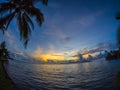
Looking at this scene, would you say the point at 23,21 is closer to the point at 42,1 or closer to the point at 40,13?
the point at 40,13

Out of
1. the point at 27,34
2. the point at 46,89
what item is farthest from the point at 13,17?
the point at 46,89

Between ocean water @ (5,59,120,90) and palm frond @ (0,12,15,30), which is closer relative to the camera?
palm frond @ (0,12,15,30)

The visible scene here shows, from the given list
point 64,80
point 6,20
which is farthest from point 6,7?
point 64,80

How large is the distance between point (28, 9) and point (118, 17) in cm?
1445

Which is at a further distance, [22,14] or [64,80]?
[64,80]

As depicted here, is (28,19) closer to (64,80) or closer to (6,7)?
(6,7)

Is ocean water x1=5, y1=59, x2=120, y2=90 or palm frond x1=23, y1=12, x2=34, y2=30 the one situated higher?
palm frond x1=23, y1=12, x2=34, y2=30

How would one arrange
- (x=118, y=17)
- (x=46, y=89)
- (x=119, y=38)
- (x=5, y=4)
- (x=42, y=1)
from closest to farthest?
(x=119, y=38) < (x=118, y=17) < (x=42, y=1) < (x=5, y=4) < (x=46, y=89)

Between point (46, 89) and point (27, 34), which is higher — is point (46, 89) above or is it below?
below

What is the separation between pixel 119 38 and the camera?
30.0 ft

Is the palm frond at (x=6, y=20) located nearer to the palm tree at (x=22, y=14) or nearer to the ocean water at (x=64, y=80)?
the palm tree at (x=22, y=14)

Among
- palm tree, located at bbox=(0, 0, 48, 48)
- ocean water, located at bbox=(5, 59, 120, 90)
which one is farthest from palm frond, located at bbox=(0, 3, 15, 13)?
ocean water, located at bbox=(5, 59, 120, 90)

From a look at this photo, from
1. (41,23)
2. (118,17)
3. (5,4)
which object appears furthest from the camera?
(41,23)

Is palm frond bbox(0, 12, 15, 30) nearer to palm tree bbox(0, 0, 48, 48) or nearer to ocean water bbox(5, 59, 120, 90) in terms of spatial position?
palm tree bbox(0, 0, 48, 48)
